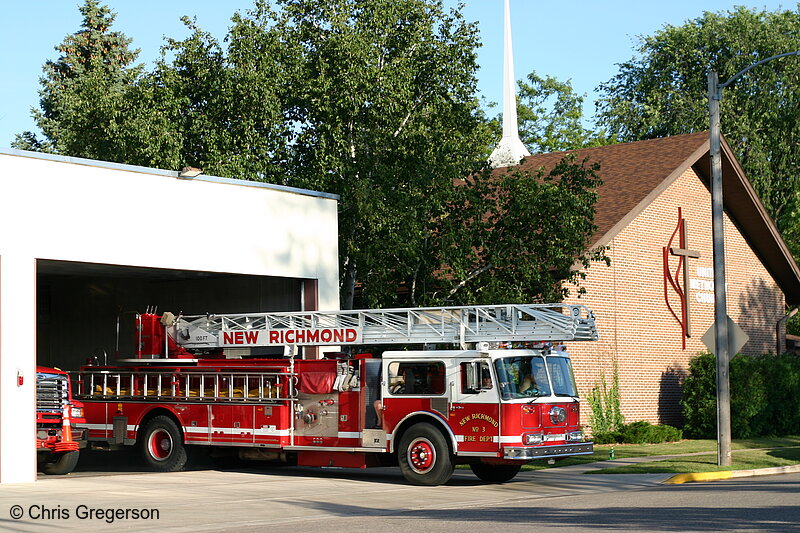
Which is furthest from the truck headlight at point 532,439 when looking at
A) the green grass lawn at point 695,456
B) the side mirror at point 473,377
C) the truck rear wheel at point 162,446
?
the truck rear wheel at point 162,446

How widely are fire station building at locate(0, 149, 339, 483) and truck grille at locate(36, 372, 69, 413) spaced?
3.00 ft

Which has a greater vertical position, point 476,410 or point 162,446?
point 476,410

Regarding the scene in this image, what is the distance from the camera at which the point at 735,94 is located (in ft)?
171

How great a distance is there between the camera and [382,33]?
32.2m

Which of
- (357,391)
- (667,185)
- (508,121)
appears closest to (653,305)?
(667,185)

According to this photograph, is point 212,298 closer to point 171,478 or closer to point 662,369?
point 171,478

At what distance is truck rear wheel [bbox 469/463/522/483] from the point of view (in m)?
20.6

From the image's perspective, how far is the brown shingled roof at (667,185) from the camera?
1248 inches

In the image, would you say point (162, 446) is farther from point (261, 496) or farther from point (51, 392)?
point (261, 496)

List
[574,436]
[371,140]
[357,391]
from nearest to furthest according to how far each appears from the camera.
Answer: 1. [574,436]
2. [357,391]
3. [371,140]

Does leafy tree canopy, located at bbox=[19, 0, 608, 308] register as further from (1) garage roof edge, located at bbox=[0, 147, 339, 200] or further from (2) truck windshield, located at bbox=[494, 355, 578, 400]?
(2) truck windshield, located at bbox=[494, 355, 578, 400]

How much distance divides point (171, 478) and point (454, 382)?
19.5 feet

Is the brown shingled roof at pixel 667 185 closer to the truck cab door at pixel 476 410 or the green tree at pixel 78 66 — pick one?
the truck cab door at pixel 476 410

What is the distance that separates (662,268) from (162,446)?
16.9 meters
